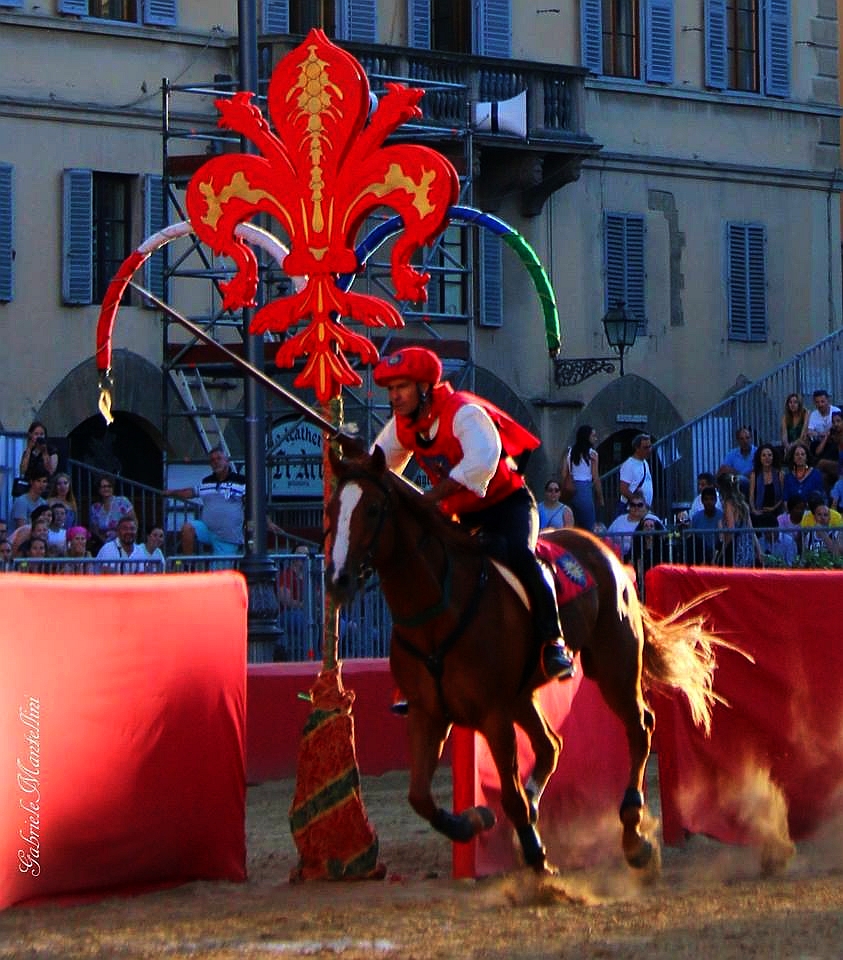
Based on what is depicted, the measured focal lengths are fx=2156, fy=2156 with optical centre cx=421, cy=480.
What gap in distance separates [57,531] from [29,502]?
1389mm

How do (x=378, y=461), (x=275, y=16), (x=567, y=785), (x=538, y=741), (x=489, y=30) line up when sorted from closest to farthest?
(x=378, y=461) → (x=538, y=741) → (x=567, y=785) → (x=275, y=16) → (x=489, y=30)

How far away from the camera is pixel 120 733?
9.59 metres

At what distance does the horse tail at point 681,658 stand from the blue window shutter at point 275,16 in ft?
59.1

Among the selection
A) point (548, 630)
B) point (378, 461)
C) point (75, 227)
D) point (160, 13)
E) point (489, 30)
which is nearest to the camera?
point (378, 461)

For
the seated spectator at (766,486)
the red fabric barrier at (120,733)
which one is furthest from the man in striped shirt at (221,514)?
the red fabric barrier at (120,733)

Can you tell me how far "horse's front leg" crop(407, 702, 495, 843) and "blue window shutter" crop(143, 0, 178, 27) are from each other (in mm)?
18687

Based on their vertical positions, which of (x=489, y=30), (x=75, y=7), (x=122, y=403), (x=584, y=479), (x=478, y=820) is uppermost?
(x=489, y=30)

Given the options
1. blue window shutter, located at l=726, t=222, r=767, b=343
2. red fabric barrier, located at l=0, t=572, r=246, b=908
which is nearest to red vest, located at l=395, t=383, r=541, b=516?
red fabric barrier, located at l=0, t=572, r=246, b=908

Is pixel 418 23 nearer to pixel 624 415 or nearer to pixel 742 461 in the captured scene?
pixel 624 415

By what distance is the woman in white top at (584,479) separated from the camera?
21.1 meters

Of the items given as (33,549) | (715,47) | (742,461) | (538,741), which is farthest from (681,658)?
(715,47)

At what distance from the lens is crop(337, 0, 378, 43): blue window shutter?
2833 cm

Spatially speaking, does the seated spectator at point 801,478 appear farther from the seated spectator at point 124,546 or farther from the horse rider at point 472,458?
the horse rider at point 472,458

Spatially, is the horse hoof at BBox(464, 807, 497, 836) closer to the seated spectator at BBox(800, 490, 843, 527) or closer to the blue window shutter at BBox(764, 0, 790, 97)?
the seated spectator at BBox(800, 490, 843, 527)
